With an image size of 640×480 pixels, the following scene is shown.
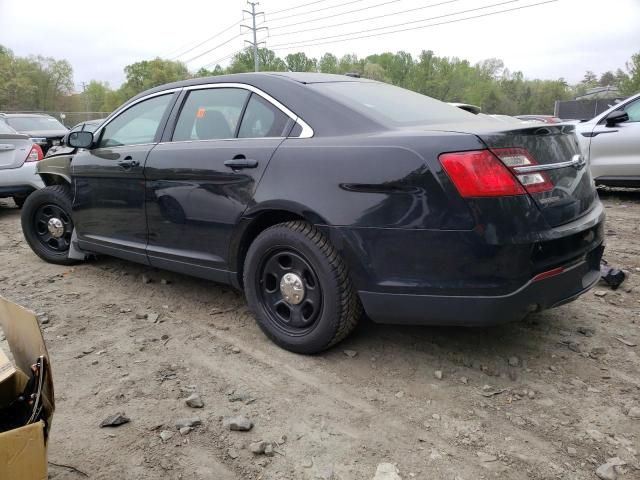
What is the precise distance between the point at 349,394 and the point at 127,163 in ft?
7.73

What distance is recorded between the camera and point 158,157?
3609mm

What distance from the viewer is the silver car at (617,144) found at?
7.02 metres

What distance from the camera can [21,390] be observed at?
5.96 feet

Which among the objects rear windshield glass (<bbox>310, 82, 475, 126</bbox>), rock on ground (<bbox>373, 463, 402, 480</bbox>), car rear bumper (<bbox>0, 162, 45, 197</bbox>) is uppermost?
rear windshield glass (<bbox>310, 82, 475, 126</bbox>)

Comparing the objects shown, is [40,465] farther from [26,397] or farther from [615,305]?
[615,305]

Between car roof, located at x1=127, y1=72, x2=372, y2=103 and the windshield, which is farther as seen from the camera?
the windshield

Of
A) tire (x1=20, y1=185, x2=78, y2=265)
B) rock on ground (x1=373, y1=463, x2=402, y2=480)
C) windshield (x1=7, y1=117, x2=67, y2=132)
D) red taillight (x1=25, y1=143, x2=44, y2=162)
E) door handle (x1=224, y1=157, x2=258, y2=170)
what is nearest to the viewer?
rock on ground (x1=373, y1=463, x2=402, y2=480)

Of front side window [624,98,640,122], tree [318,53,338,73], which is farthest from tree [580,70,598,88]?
front side window [624,98,640,122]

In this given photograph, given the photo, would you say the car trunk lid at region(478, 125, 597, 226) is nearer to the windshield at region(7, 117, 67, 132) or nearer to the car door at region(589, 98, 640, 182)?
the car door at region(589, 98, 640, 182)

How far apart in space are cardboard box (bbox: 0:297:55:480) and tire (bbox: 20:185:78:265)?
9.64 feet

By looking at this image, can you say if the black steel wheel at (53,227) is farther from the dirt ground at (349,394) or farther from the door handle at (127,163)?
the door handle at (127,163)

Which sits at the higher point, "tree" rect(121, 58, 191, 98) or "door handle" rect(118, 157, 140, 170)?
"tree" rect(121, 58, 191, 98)

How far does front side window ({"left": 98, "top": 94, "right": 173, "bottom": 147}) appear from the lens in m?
3.87

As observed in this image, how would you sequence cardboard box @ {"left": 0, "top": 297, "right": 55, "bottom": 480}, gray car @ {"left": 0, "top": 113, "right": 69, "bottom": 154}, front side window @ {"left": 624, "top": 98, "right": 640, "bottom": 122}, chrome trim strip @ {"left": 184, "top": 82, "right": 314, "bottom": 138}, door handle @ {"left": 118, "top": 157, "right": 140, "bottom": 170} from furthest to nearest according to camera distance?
1. gray car @ {"left": 0, "top": 113, "right": 69, "bottom": 154}
2. front side window @ {"left": 624, "top": 98, "right": 640, "bottom": 122}
3. door handle @ {"left": 118, "top": 157, "right": 140, "bottom": 170}
4. chrome trim strip @ {"left": 184, "top": 82, "right": 314, "bottom": 138}
5. cardboard box @ {"left": 0, "top": 297, "right": 55, "bottom": 480}
